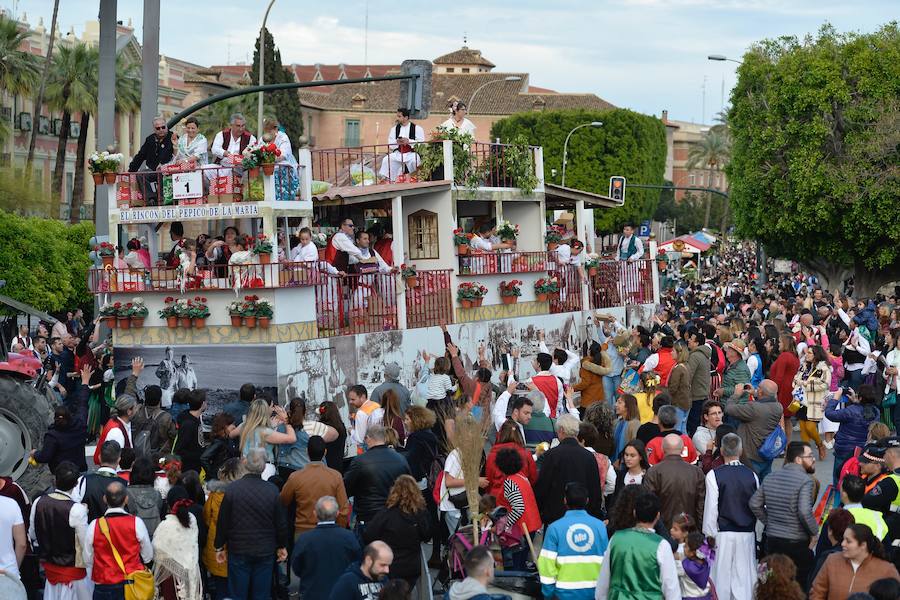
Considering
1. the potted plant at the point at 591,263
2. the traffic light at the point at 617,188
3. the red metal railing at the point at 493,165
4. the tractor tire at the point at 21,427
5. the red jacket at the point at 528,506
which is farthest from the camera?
the traffic light at the point at 617,188

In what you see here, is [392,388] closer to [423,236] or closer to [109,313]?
[109,313]

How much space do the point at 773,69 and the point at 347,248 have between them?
30.6 m

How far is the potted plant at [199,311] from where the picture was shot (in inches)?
669

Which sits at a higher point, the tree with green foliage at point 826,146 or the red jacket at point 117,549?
the tree with green foliage at point 826,146

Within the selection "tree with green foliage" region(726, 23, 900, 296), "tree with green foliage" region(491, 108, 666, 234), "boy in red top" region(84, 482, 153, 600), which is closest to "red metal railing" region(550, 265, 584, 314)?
"boy in red top" region(84, 482, 153, 600)

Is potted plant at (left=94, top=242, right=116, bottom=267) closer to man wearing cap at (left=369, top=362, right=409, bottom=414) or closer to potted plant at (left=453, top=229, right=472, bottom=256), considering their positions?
man wearing cap at (left=369, top=362, right=409, bottom=414)

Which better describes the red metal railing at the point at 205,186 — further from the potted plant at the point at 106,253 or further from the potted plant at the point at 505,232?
the potted plant at the point at 505,232

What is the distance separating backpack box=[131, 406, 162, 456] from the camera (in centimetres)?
1254

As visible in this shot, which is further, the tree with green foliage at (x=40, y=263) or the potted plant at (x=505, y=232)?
the tree with green foliage at (x=40, y=263)

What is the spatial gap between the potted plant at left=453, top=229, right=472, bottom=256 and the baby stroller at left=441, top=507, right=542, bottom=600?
11.0 meters

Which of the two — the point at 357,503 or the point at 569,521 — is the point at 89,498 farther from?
the point at 569,521

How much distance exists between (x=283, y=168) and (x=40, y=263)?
28101mm

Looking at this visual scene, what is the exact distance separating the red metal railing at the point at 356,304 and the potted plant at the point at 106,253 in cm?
267

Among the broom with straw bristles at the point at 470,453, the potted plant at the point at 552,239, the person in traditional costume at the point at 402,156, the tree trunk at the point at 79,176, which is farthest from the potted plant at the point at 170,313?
the tree trunk at the point at 79,176
